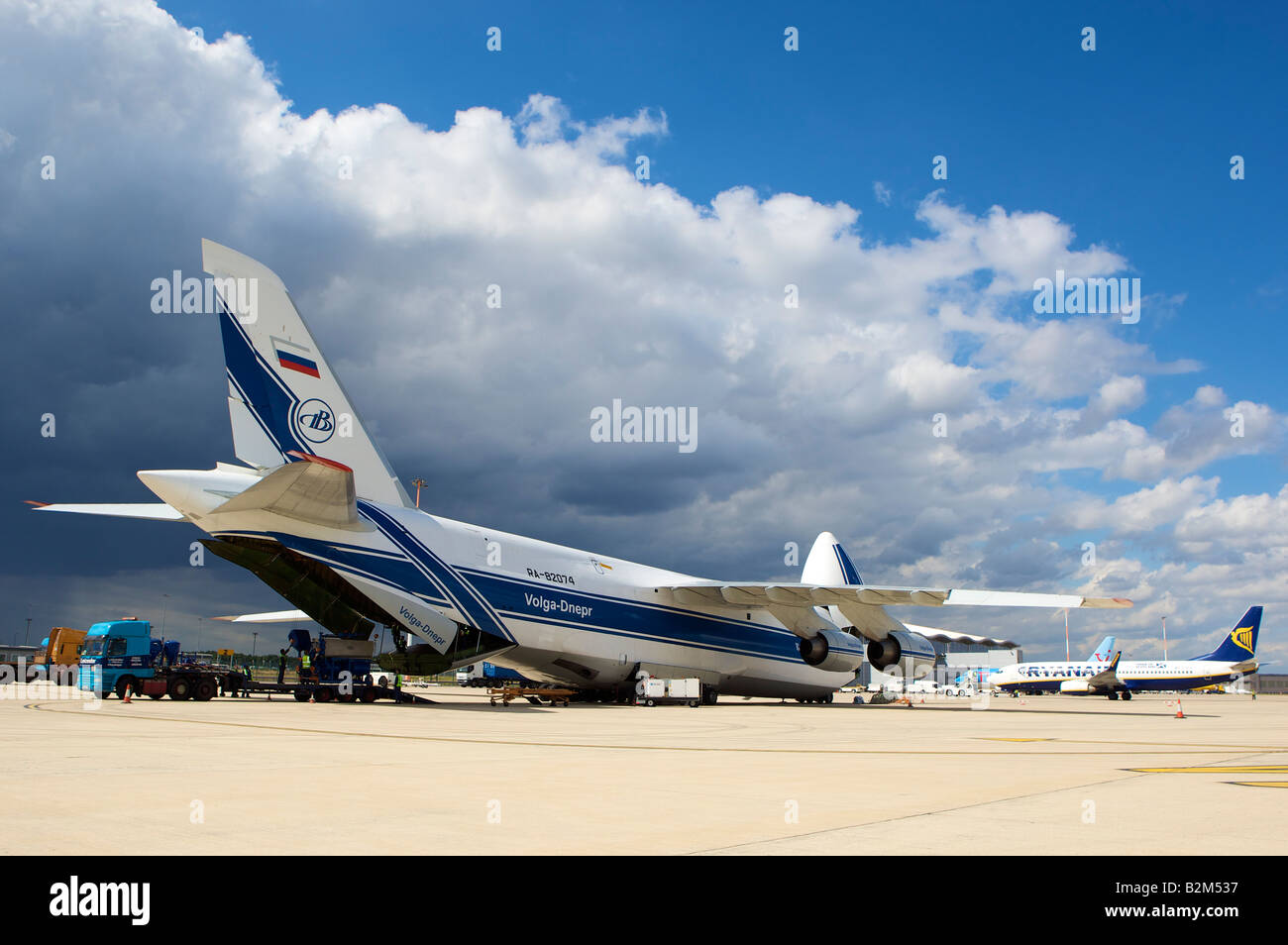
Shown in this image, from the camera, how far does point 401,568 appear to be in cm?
2672

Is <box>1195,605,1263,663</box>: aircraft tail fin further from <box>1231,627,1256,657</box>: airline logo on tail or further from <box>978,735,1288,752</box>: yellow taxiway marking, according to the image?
<box>978,735,1288,752</box>: yellow taxiway marking

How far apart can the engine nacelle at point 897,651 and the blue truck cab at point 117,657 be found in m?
26.0

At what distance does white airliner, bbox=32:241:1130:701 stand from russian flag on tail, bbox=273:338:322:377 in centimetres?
6

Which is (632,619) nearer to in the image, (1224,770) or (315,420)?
(315,420)

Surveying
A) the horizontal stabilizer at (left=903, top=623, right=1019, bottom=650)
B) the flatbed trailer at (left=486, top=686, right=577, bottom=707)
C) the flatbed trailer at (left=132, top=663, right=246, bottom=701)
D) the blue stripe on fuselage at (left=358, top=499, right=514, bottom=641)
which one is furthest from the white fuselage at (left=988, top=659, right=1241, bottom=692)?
the flatbed trailer at (left=132, top=663, right=246, bottom=701)

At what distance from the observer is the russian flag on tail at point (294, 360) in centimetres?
2578

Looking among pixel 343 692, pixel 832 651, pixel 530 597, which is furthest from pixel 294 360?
pixel 832 651

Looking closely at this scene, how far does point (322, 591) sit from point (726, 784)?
837 inches

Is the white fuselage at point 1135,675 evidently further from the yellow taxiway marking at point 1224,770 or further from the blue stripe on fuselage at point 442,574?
the yellow taxiway marking at point 1224,770

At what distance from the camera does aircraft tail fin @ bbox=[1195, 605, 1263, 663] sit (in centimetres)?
7450

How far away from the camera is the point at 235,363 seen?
83.1 ft

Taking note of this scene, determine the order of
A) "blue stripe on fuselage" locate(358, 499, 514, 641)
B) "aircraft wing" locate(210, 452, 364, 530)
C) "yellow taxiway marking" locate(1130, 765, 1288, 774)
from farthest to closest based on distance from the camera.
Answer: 1. "blue stripe on fuselage" locate(358, 499, 514, 641)
2. "aircraft wing" locate(210, 452, 364, 530)
3. "yellow taxiway marking" locate(1130, 765, 1288, 774)

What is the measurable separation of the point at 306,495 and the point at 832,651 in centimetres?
2430
